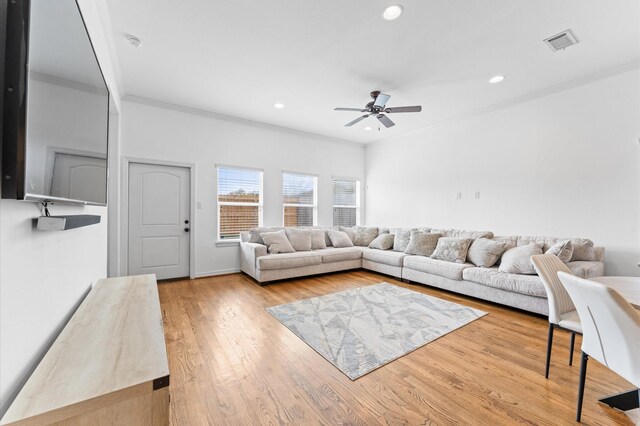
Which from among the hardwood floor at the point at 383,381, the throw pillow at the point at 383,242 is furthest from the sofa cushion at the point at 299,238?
the hardwood floor at the point at 383,381

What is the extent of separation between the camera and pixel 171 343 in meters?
2.40

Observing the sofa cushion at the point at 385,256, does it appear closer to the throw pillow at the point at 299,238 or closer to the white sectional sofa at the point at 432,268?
the white sectional sofa at the point at 432,268

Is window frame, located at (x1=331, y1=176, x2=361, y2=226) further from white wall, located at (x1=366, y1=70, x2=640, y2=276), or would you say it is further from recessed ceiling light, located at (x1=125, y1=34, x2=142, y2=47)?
recessed ceiling light, located at (x1=125, y1=34, x2=142, y2=47)

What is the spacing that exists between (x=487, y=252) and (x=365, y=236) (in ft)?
8.38

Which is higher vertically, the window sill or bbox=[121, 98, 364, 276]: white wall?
bbox=[121, 98, 364, 276]: white wall

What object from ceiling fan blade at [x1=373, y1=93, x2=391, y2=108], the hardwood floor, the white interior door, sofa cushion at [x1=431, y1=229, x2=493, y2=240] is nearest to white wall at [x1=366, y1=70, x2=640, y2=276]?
sofa cushion at [x1=431, y1=229, x2=493, y2=240]

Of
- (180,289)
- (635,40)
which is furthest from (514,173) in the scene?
(180,289)

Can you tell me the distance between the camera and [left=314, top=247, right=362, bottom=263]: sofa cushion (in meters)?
4.96

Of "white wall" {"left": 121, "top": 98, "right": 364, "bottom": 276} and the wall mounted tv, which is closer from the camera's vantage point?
the wall mounted tv

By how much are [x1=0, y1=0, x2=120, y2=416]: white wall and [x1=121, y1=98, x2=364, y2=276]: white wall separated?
315cm

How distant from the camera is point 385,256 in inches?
191

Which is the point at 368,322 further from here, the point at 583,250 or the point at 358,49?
the point at 358,49

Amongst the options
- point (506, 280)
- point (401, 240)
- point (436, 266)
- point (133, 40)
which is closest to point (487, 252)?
point (506, 280)

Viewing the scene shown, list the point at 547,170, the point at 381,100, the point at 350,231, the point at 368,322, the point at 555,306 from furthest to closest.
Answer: the point at 350,231, the point at 547,170, the point at 381,100, the point at 368,322, the point at 555,306
